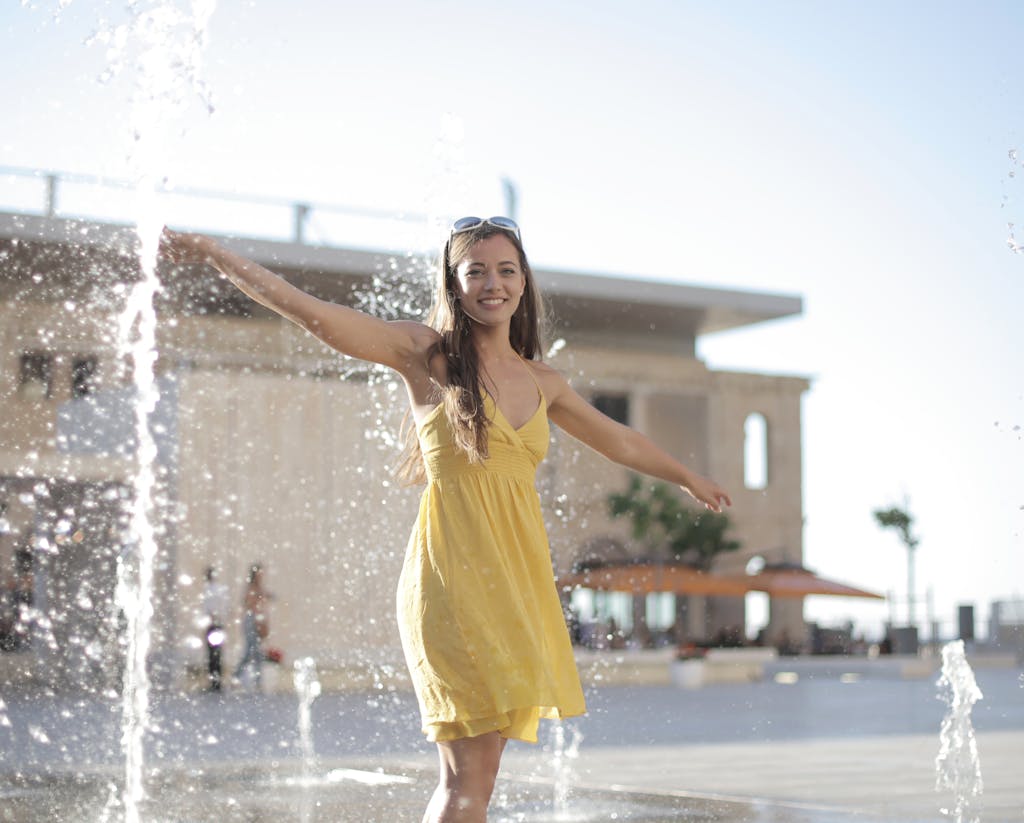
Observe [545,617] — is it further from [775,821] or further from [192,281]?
[192,281]

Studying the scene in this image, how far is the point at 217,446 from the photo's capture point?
2095cm

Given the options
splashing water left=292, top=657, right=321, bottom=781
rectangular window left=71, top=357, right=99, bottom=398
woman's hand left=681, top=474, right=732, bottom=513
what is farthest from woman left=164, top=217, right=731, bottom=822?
rectangular window left=71, top=357, right=99, bottom=398

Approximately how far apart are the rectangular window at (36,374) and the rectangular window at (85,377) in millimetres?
2226

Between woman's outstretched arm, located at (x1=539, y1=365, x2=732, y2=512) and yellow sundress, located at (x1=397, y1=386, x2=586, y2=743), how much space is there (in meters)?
0.22

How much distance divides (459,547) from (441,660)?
0.21 meters

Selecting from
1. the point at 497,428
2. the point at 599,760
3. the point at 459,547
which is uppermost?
the point at 497,428

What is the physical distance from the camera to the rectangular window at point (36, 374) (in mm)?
22672

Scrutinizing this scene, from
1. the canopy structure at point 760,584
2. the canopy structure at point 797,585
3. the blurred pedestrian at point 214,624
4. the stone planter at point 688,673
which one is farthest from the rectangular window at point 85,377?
the canopy structure at point 797,585

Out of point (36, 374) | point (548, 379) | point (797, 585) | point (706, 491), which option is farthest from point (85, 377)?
point (548, 379)

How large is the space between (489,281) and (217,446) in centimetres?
1814

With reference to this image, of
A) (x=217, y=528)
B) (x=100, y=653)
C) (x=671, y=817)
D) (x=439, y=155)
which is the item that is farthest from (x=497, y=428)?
(x=217, y=528)

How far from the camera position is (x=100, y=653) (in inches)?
638

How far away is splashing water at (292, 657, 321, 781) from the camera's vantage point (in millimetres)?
8242

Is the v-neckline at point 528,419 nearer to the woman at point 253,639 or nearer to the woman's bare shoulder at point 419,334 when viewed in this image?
the woman's bare shoulder at point 419,334
